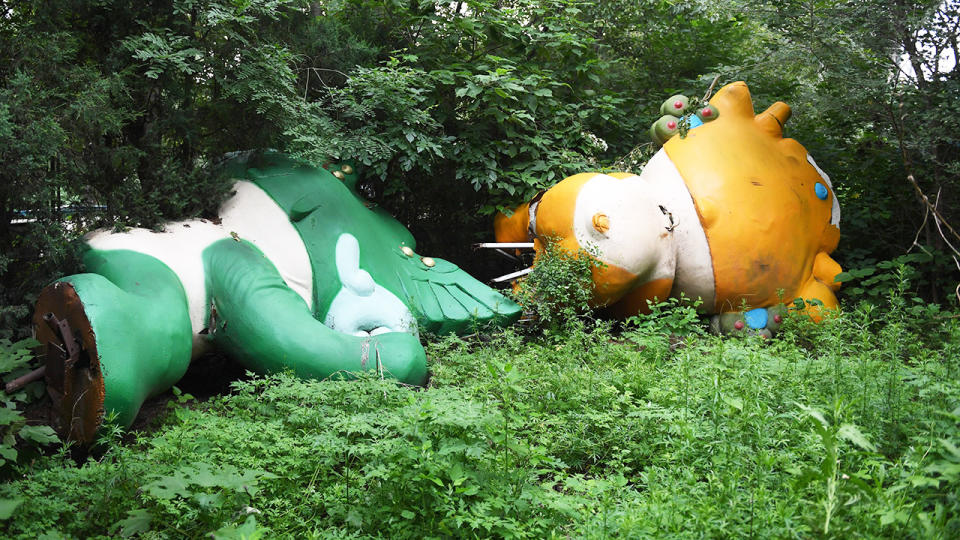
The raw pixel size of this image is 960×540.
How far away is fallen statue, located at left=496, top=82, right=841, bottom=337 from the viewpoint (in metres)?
5.29

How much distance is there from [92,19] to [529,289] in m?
3.53

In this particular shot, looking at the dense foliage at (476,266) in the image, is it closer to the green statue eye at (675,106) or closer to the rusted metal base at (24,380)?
the rusted metal base at (24,380)

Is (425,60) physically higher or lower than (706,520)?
higher

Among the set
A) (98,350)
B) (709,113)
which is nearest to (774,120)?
(709,113)

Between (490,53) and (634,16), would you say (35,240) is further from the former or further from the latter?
(634,16)

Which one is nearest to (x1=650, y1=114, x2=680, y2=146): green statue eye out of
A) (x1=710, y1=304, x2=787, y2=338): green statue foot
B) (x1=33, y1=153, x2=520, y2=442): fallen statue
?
(x1=710, y1=304, x2=787, y2=338): green statue foot

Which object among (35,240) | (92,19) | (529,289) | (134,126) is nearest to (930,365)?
(529,289)

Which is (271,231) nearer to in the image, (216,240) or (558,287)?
(216,240)

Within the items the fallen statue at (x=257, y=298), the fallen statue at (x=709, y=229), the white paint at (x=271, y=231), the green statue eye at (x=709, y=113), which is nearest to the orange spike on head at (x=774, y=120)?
the fallen statue at (x=709, y=229)

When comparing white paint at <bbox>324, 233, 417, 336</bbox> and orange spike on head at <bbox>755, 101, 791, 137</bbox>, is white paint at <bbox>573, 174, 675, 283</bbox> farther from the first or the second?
white paint at <bbox>324, 233, 417, 336</bbox>

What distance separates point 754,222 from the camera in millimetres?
5332

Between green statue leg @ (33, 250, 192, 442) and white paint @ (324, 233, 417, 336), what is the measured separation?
117 cm

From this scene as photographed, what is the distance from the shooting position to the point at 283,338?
396 cm

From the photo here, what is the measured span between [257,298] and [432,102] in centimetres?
283
